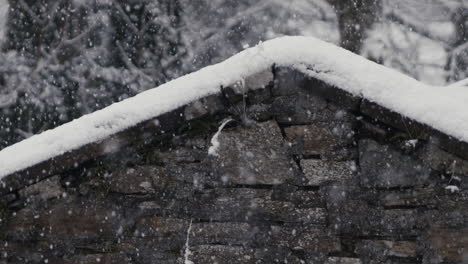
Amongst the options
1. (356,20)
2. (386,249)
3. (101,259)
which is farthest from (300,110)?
(356,20)

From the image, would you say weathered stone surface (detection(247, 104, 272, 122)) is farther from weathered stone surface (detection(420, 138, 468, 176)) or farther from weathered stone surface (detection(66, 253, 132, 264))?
weathered stone surface (detection(66, 253, 132, 264))

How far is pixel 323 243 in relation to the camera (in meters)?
2.54

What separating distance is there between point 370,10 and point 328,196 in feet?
20.3

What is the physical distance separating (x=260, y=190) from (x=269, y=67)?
2.14ft

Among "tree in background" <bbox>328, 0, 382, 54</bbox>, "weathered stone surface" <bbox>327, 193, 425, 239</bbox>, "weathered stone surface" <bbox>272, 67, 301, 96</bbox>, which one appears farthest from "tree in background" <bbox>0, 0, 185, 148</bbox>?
"weathered stone surface" <bbox>327, 193, 425, 239</bbox>

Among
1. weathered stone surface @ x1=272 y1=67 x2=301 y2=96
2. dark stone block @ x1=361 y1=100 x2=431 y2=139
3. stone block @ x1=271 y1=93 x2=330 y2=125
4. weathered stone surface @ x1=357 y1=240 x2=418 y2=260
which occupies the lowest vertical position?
weathered stone surface @ x1=357 y1=240 x2=418 y2=260

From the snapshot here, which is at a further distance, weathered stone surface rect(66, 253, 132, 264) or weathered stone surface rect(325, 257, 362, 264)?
weathered stone surface rect(66, 253, 132, 264)

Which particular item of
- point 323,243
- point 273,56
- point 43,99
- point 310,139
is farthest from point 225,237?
point 43,99

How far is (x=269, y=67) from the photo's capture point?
2566 millimetres

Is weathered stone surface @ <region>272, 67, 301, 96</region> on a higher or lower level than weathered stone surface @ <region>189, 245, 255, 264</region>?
higher

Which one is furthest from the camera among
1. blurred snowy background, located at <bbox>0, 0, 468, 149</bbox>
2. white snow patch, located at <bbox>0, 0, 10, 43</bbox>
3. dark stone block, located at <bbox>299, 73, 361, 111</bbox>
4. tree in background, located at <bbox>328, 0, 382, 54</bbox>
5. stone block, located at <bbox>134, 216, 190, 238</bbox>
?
white snow patch, located at <bbox>0, 0, 10, 43</bbox>

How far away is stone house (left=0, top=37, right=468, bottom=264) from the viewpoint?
2.39 metres

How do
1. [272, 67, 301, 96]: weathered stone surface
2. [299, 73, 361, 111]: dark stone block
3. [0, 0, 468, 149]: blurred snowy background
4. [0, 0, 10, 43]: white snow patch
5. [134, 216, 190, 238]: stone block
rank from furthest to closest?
[0, 0, 10, 43]: white snow patch < [0, 0, 468, 149]: blurred snowy background < [134, 216, 190, 238]: stone block < [272, 67, 301, 96]: weathered stone surface < [299, 73, 361, 111]: dark stone block

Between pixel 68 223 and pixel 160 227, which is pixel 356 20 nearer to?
pixel 160 227
